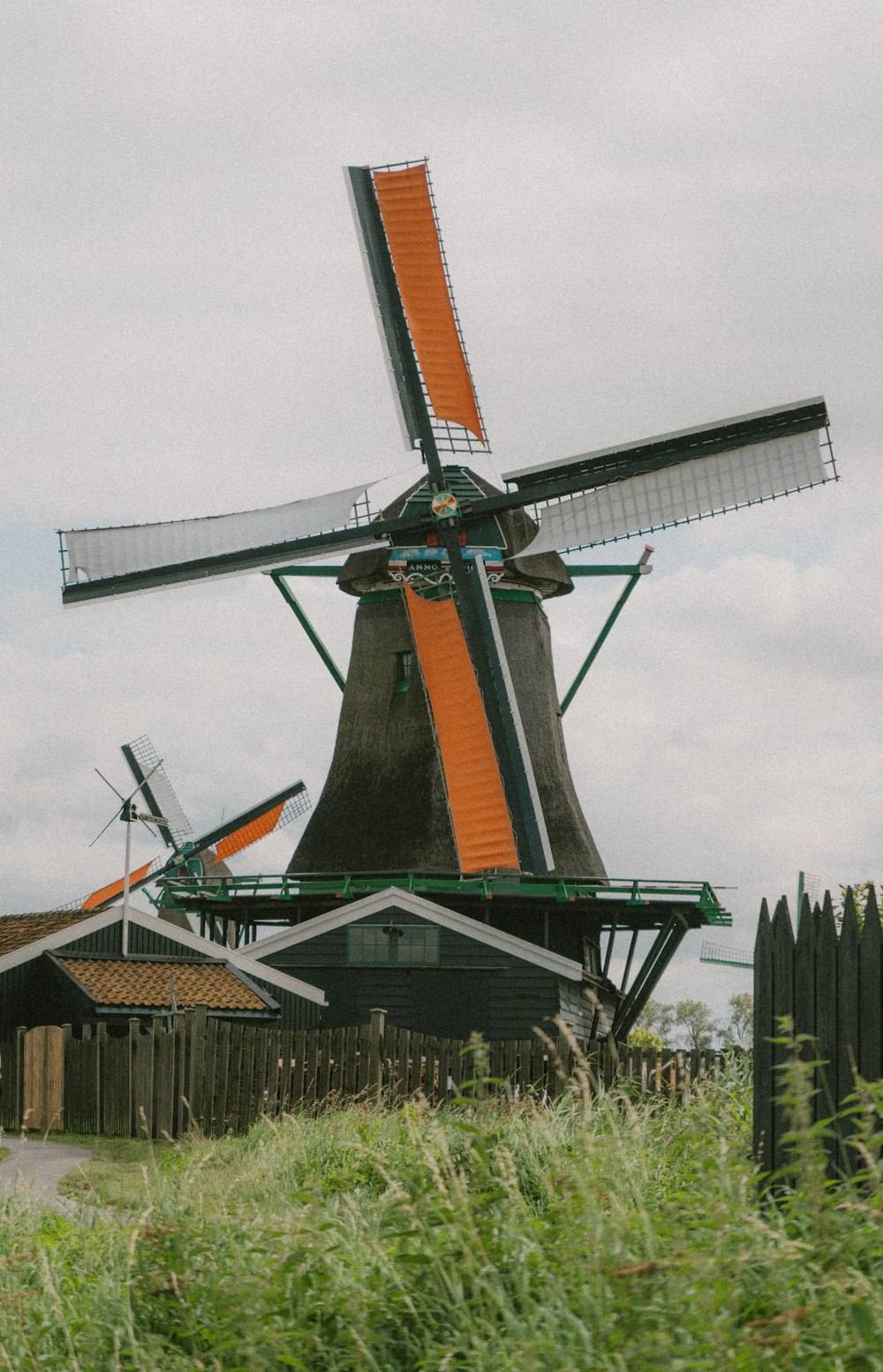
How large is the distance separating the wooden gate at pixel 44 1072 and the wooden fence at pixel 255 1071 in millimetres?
68

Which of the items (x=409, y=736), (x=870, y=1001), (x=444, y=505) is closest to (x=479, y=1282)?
(x=870, y=1001)

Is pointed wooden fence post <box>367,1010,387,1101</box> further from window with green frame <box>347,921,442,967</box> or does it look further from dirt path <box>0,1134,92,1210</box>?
window with green frame <box>347,921,442,967</box>

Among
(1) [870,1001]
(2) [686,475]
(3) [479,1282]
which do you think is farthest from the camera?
(2) [686,475]

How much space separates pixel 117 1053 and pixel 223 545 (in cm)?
991

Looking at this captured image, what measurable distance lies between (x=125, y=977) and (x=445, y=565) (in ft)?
27.5

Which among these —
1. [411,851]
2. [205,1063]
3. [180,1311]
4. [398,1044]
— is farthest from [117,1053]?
[180,1311]

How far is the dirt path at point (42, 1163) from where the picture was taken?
12.5m

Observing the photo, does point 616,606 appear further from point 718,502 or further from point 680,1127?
point 680,1127

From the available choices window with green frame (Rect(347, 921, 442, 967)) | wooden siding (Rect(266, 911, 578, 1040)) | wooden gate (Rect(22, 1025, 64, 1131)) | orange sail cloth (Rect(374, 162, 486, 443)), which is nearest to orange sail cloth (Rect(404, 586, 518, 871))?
window with green frame (Rect(347, 921, 442, 967))

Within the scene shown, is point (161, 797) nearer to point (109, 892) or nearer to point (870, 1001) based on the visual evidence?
point (109, 892)

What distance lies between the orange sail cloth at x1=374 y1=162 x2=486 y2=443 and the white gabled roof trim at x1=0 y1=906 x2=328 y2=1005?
9.29 metres

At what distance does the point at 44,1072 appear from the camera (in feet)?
64.4

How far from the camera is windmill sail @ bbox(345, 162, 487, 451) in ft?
84.4

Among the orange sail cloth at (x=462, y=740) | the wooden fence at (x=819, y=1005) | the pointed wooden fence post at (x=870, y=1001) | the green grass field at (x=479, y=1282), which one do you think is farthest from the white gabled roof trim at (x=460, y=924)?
the green grass field at (x=479, y=1282)
